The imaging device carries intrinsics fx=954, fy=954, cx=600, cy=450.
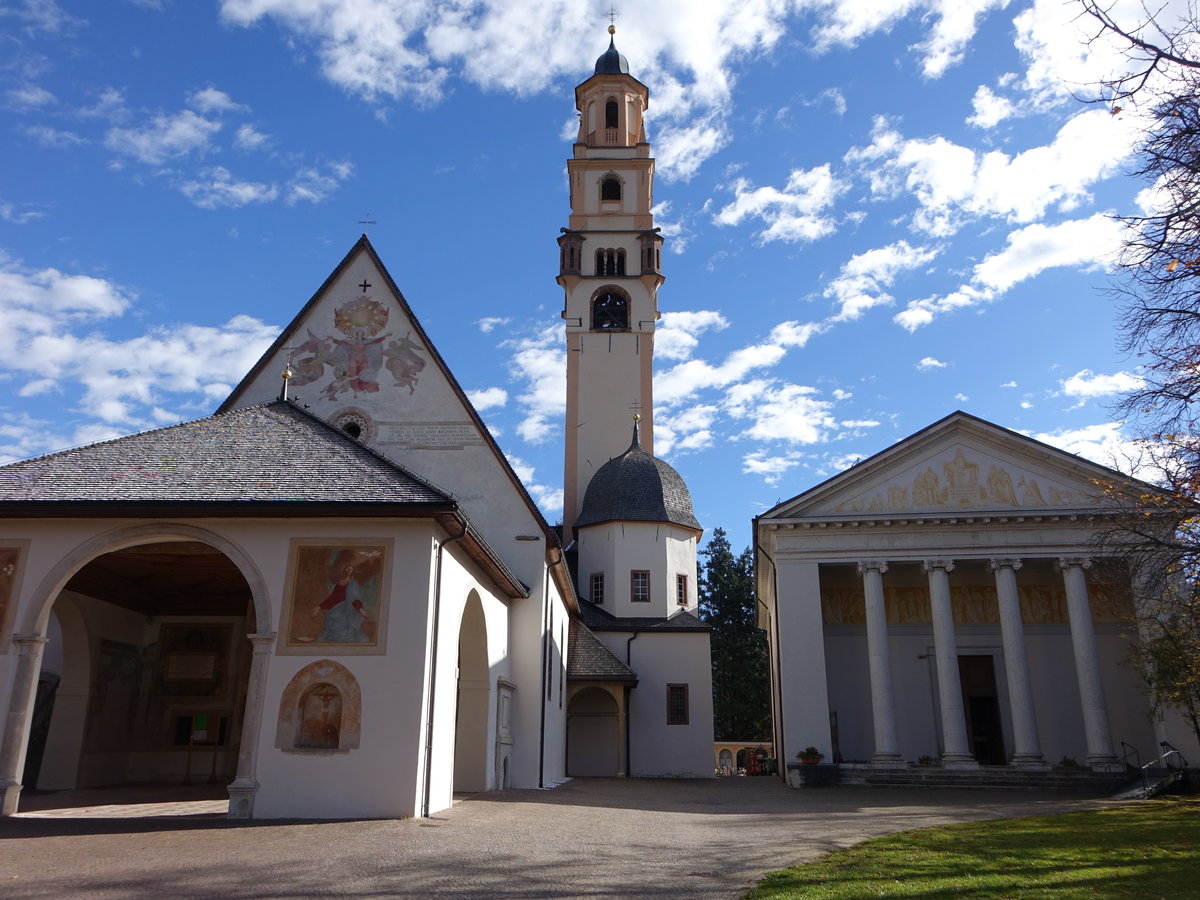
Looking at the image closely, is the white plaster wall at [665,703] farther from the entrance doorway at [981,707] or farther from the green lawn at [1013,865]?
the green lawn at [1013,865]

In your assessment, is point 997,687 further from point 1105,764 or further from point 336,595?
point 336,595

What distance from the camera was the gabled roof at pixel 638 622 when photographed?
115 feet

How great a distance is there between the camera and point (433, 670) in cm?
1483

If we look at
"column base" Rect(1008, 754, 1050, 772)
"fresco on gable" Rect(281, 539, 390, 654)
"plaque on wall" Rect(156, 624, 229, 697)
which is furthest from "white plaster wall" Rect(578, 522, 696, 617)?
"fresco on gable" Rect(281, 539, 390, 654)

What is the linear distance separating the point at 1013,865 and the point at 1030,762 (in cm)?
1864

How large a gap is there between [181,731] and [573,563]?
19.3 metres

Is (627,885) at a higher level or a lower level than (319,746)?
lower

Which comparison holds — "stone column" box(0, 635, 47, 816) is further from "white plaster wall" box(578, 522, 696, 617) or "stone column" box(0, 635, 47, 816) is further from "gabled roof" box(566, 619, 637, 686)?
"white plaster wall" box(578, 522, 696, 617)

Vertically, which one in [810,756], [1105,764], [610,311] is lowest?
[1105,764]

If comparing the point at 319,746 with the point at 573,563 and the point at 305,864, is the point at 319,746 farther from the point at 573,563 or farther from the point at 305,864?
the point at 573,563

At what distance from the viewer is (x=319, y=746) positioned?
46.3 ft

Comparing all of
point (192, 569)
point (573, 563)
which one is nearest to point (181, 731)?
point (192, 569)

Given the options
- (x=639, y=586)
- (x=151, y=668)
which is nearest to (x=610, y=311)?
(x=639, y=586)

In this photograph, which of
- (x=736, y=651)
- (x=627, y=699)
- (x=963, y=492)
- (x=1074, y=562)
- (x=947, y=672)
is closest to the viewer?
(x=947, y=672)
